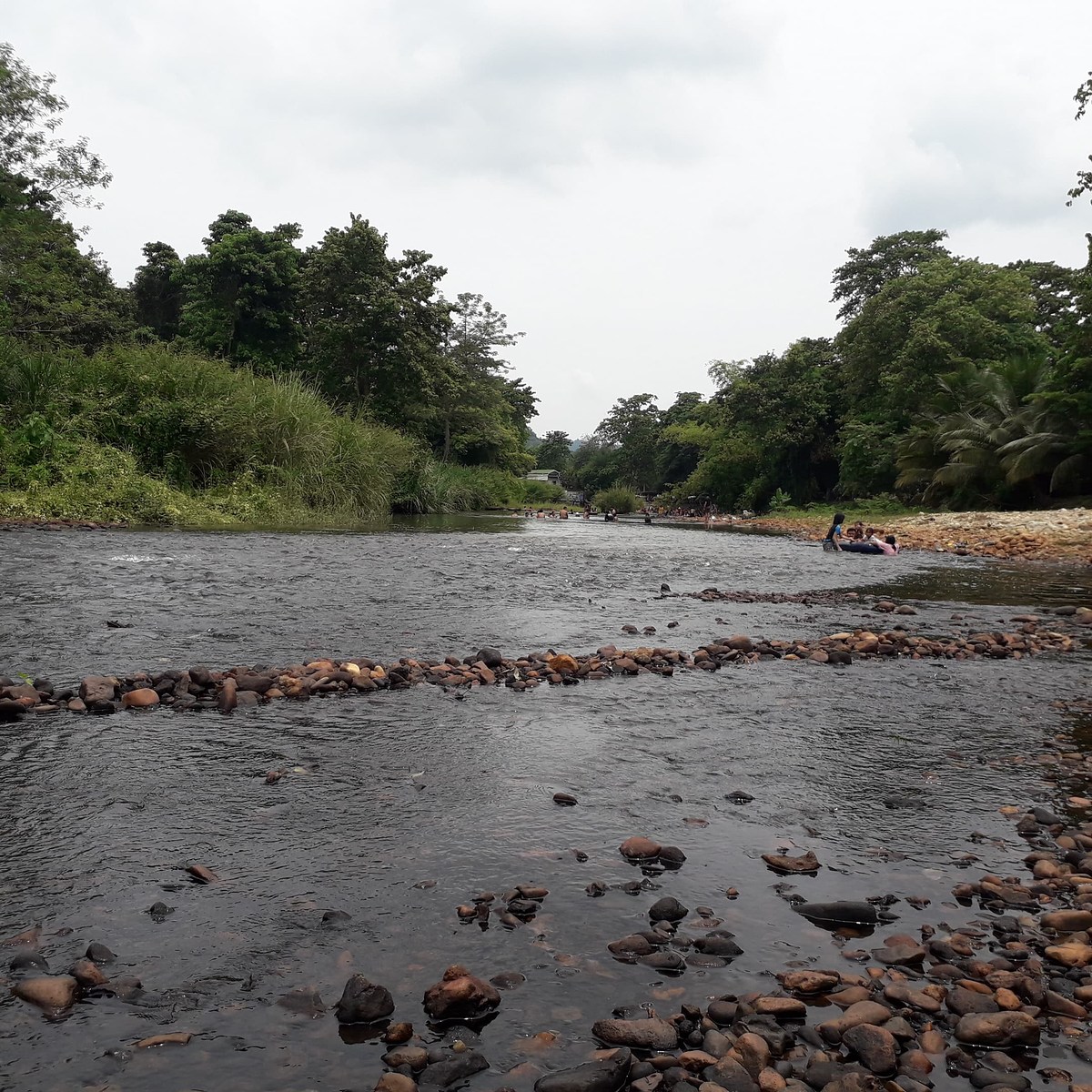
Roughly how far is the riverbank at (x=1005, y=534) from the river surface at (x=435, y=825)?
15734 millimetres

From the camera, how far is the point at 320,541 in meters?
17.6

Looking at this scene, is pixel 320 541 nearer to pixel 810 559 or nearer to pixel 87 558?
pixel 87 558

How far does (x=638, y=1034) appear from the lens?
2.15m

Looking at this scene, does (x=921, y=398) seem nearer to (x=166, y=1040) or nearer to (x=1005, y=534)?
(x=1005, y=534)

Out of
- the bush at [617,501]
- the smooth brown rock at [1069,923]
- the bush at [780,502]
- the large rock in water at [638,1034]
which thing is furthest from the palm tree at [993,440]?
the bush at [617,501]

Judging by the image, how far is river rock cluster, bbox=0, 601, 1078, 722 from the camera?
5.05 meters

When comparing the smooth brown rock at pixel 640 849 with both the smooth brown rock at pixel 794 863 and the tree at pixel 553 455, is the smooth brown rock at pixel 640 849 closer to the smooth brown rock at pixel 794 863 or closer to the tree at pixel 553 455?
the smooth brown rock at pixel 794 863

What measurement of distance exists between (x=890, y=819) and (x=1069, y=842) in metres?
0.72

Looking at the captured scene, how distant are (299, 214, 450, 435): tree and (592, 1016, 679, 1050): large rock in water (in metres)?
39.5

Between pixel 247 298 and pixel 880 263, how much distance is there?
4645 centimetres

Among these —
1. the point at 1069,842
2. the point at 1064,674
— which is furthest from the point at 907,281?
the point at 1069,842

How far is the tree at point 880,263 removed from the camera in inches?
2266

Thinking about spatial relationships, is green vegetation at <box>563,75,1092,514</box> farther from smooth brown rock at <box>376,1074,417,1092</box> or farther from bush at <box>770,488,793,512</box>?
smooth brown rock at <box>376,1074,417,1092</box>

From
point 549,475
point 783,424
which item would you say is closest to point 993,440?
point 783,424
